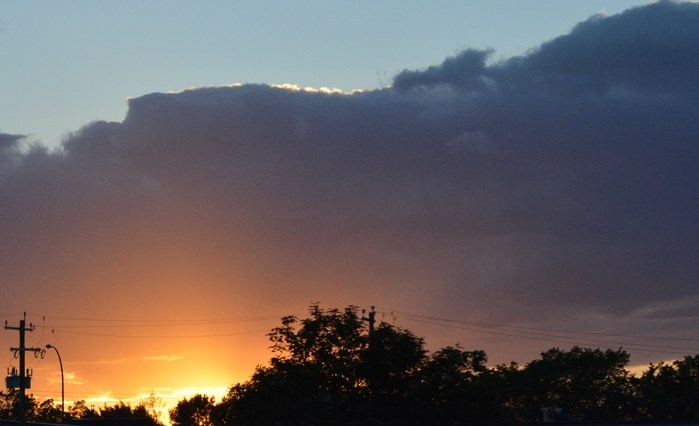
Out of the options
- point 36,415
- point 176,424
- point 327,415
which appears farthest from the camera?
point 36,415

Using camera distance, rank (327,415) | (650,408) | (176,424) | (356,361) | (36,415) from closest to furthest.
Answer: (327,415)
(356,361)
(650,408)
(176,424)
(36,415)

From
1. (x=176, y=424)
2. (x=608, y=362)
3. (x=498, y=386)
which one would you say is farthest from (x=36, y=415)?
(x=608, y=362)

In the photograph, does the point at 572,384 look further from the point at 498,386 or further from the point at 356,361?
the point at 356,361

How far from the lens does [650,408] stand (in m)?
138

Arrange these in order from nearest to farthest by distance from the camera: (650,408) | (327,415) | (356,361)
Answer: (327,415)
(356,361)
(650,408)

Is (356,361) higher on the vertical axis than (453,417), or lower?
higher

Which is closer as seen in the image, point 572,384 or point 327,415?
point 327,415

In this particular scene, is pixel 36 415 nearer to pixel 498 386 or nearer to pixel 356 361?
pixel 498 386

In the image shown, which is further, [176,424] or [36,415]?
[36,415]

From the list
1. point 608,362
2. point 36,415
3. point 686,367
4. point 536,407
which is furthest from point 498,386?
point 36,415

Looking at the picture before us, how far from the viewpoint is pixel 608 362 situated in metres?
144

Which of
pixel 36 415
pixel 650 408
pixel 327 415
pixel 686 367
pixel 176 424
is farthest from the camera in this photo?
pixel 36 415

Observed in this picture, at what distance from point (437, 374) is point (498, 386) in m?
68.2

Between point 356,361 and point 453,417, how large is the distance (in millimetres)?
9214
